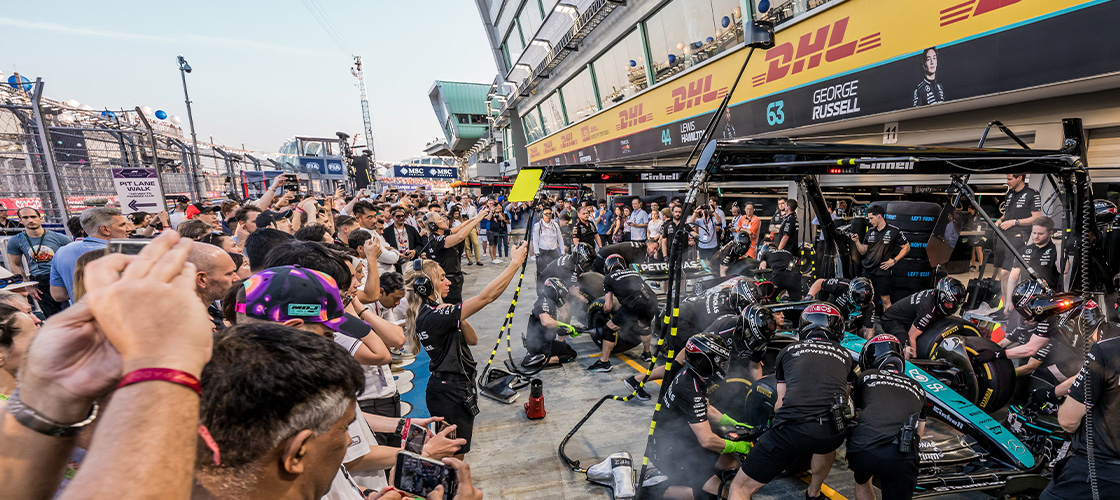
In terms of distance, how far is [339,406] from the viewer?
1.20 meters

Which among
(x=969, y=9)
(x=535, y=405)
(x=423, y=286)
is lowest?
(x=535, y=405)

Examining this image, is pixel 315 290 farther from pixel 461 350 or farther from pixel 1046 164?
pixel 1046 164

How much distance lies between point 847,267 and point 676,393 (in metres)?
4.93

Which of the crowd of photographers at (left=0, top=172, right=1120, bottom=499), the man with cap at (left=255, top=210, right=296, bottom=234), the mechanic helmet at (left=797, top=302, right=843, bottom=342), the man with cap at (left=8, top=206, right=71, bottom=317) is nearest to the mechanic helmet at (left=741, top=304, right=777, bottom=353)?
the crowd of photographers at (left=0, top=172, right=1120, bottom=499)

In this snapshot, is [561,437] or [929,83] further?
[929,83]

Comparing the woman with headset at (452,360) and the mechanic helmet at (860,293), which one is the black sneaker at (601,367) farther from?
the mechanic helmet at (860,293)

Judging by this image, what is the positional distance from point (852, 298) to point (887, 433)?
2.79 metres

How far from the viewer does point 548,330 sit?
286 inches

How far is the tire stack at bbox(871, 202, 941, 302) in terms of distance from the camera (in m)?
8.30

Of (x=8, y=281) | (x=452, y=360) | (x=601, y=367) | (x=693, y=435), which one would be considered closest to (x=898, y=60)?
(x=601, y=367)

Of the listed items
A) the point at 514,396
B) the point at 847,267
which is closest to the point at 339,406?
the point at 514,396

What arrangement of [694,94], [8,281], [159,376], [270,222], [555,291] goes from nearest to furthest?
[159,376], [8,281], [270,222], [555,291], [694,94]

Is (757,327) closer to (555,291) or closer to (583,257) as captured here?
(555,291)

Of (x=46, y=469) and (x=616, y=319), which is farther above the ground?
(x=46, y=469)
